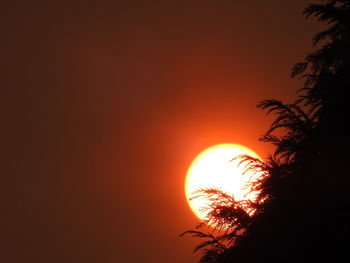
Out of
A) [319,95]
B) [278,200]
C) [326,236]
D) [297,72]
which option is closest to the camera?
[326,236]

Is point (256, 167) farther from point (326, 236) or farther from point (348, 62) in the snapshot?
point (348, 62)

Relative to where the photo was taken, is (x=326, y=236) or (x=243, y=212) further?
(x=243, y=212)

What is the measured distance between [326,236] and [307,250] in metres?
0.25

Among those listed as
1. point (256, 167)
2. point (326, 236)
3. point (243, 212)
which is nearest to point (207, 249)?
point (243, 212)

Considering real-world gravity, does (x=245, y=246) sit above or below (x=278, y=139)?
below

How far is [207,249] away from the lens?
215 inches

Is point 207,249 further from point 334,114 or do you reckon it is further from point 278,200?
point 334,114

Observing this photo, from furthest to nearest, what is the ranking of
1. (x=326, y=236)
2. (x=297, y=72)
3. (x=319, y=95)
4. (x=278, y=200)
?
(x=297, y=72) → (x=319, y=95) → (x=278, y=200) → (x=326, y=236)

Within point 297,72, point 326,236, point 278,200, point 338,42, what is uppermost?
point 297,72

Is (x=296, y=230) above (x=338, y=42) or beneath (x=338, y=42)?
beneath

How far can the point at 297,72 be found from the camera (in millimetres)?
5980

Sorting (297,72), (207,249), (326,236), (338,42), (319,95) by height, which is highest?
(297,72)

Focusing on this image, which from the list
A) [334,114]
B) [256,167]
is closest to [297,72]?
[334,114]

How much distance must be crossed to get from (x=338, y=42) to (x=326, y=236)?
2.42 metres
